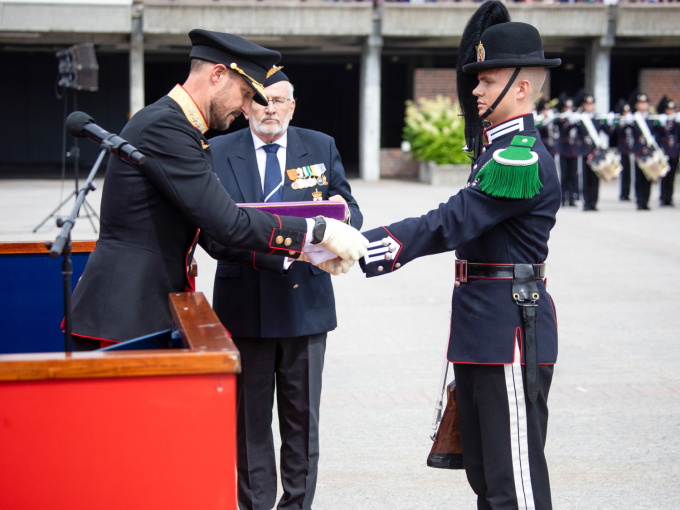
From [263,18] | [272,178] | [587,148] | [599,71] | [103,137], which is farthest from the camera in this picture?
[599,71]

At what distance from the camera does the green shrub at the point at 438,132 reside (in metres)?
21.6

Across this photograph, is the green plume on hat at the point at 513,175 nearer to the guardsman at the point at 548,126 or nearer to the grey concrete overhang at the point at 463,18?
the guardsman at the point at 548,126

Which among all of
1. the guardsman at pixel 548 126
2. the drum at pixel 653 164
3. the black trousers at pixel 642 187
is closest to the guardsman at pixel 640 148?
the black trousers at pixel 642 187

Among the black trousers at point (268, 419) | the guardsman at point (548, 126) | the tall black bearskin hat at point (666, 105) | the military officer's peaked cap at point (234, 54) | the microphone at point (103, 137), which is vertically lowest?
the black trousers at point (268, 419)

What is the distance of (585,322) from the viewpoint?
6.71m

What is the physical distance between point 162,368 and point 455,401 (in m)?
1.47

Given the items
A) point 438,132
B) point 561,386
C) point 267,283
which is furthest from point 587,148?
point 267,283

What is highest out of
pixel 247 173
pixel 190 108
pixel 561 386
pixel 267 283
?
pixel 190 108

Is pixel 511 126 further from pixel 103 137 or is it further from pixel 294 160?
pixel 103 137

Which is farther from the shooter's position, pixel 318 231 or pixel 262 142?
pixel 262 142

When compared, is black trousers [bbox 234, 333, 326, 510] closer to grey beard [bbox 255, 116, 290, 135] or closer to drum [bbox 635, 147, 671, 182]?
grey beard [bbox 255, 116, 290, 135]

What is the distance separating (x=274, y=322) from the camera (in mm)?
3109

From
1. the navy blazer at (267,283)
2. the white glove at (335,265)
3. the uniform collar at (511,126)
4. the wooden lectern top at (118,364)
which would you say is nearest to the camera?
the wooden lectern top at (118,364)

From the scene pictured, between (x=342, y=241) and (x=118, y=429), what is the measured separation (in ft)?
3.67
